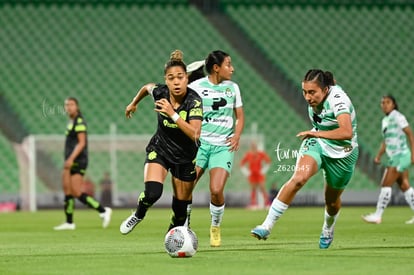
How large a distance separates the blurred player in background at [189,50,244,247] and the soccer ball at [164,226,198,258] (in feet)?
7.65

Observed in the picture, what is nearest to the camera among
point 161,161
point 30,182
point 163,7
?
point 161,161

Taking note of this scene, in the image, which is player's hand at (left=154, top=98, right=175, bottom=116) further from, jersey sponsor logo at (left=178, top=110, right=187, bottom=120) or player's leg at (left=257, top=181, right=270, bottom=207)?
player's leg at (left=257, top=181, right=270, bottom=207)

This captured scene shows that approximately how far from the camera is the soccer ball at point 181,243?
369 inches

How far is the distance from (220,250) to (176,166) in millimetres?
1032

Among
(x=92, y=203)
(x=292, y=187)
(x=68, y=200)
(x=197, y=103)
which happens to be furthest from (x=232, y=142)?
(x=68, y=200)

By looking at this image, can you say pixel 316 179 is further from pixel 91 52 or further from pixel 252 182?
pixel 91 52

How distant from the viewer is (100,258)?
9594 mm

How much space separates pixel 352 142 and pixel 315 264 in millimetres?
2436

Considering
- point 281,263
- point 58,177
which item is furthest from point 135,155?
point 281,263

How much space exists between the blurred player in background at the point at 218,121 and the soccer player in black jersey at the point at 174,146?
46.9 inches

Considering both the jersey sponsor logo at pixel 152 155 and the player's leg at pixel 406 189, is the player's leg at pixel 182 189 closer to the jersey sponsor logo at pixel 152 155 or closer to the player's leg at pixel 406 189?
the jersey sponsor logo at pixel 152 155

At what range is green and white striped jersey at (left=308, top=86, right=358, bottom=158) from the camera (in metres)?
10.3

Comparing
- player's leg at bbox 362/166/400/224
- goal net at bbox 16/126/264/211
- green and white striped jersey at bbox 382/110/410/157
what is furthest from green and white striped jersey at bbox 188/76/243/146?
goal net at bbox 16/126/264/211

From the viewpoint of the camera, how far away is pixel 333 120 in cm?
1051
